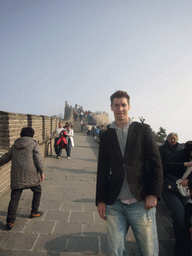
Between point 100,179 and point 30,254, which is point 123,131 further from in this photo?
point 30,254

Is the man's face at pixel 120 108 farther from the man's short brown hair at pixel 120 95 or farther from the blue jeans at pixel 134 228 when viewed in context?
the blue jeans at pixel 134 228

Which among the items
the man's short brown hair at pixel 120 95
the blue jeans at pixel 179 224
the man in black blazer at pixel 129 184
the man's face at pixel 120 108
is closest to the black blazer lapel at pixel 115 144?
the man in black blazer at pixel 129 184

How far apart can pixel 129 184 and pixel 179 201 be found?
1.61 m

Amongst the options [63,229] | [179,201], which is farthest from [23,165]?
[179,201]

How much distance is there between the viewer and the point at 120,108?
1.98 m

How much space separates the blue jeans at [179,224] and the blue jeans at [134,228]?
1.01 m

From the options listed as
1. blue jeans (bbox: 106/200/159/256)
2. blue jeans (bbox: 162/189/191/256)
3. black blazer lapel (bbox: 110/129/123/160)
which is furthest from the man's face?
blue jeans (bbox: 162/189/191/256)

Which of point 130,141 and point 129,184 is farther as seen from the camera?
point 130,141

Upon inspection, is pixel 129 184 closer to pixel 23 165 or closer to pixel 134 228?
pixel 134 228

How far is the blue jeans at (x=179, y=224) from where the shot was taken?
99.8 inches

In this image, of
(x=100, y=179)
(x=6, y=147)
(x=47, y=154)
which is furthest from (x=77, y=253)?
(x=47, y=154)

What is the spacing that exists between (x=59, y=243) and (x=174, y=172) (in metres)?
2.01

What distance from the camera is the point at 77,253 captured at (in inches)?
103

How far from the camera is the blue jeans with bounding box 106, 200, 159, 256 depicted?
5.70ft
